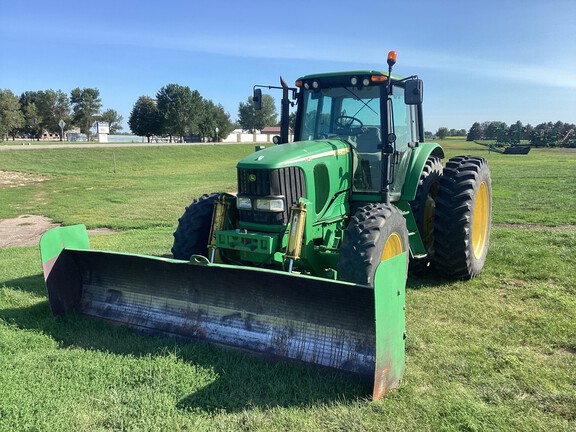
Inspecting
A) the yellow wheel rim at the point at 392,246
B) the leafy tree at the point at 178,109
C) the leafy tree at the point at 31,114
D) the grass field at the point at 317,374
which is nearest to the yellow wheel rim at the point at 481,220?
the grass field at the point at 317,374

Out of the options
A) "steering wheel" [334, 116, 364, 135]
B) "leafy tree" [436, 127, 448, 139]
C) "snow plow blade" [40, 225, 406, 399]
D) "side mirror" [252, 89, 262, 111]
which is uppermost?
"leafy tree" [436, 127, 448, 139]

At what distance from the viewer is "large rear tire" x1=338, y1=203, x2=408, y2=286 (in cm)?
420

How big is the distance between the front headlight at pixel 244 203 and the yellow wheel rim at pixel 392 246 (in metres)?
1.40

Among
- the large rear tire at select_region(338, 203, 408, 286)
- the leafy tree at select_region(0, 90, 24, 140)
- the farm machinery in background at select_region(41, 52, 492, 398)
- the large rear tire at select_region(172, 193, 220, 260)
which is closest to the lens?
the farm machinery in background at select_region(41, 52, 492, 398)

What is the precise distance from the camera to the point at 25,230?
1152 centimetres

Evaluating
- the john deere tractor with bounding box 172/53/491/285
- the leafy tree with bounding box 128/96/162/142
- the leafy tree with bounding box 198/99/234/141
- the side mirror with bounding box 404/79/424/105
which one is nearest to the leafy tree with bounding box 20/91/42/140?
the leafy tree with bounding box 128/96/162/142

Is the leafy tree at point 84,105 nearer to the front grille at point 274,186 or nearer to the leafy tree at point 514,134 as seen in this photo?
the leafy tree at point 514,134

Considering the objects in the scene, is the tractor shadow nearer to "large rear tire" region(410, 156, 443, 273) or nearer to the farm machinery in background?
the farm machinery in background

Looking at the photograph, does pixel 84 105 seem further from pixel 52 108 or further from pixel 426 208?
pixel 426 208

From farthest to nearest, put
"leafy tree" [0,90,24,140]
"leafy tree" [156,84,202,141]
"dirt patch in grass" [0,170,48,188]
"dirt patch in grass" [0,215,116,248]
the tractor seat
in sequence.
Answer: "leafy tree" [156,84,202,141] → "leafy tree" [0,90,24,140] → "dirt patch in grass" [0,170,48,188] → "dirt patch in grass" [0,215,116,248] → the tractor seat

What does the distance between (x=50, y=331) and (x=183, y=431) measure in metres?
2.20

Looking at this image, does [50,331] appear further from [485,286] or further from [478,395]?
[485,286]

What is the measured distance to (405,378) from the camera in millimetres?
3635

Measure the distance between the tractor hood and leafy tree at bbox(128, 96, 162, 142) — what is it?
7805 centimetres
